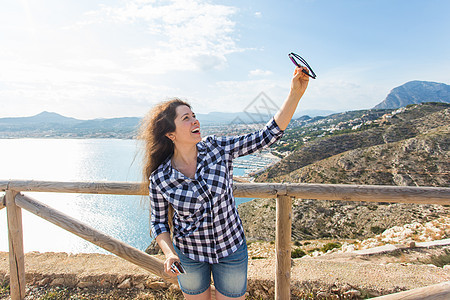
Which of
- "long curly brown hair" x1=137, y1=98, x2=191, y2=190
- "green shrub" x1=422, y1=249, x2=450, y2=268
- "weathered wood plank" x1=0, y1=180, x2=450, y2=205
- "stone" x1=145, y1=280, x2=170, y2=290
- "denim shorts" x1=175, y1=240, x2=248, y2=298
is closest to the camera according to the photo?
"denim shorts" x1=175, y1=240, x2=248, y2=298

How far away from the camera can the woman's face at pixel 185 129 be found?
153cm

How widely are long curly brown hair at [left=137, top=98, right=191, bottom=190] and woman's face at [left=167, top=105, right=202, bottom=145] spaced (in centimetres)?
3

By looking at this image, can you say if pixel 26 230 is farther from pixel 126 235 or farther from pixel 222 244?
pixel 222 244

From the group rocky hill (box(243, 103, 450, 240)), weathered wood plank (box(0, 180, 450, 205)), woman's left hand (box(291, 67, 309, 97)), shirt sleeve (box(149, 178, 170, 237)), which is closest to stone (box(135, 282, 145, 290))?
weathered wood plank (box(0, 180, 450, 205))

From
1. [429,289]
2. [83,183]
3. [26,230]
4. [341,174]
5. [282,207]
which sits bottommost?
[26,230]

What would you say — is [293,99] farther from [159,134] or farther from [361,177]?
[361,177]

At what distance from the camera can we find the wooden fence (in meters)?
2.02

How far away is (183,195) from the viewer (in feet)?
4.63

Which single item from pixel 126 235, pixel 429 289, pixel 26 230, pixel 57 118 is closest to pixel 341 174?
pixel 126 235

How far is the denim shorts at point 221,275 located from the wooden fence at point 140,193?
56cm

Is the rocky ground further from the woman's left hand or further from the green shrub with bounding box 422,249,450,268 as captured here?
the woman's left hand

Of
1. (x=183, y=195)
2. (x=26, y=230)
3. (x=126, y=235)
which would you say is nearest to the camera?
(x=183, y=195)

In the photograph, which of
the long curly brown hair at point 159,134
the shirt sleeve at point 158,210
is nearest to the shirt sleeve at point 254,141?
the long curly brown hair at point 159,134

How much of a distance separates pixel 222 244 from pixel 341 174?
34598mm
